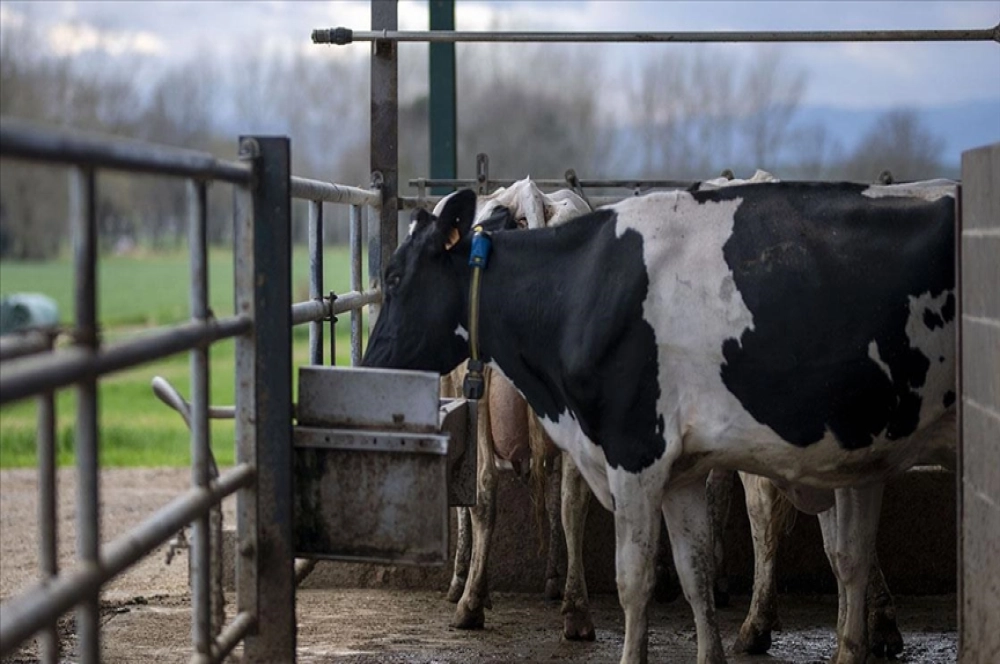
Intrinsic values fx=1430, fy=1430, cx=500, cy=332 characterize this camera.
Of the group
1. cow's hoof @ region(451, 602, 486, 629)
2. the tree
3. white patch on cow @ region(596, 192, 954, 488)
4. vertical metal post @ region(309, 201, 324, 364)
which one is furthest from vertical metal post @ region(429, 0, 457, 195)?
the tree

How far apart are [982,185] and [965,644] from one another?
4.34ft

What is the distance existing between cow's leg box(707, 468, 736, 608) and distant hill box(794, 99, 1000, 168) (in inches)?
223

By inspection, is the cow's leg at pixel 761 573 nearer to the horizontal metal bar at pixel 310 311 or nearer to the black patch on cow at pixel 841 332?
the black patch on cow at pixel 841 332

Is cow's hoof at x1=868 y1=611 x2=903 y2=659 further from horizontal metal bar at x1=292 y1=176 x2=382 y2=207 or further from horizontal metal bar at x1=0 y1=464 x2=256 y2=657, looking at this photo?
horizontal metal bar at x1=0 y1=464 x2=256 y2=657

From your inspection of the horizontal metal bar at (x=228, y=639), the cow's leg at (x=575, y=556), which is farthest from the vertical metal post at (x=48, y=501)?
the cow's leg at (x=575, y=556)

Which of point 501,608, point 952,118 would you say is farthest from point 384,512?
point 952,118

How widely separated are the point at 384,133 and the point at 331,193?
170 centimetres

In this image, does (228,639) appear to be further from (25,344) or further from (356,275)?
(356,275)

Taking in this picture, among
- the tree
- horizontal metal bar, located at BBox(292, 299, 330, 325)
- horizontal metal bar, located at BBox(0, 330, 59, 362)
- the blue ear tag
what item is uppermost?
the tree

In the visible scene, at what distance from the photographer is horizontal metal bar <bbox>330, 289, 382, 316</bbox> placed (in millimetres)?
5602

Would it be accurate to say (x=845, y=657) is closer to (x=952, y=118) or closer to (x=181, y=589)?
(x=181, y=589)

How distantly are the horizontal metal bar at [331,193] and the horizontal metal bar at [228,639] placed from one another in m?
1.44

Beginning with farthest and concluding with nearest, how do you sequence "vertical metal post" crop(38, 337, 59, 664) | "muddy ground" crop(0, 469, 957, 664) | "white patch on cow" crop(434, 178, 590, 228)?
"white patch on cow" crop(434, 178, 590, 228) < "muddy ground" crop(0, 469, 957, 664) < "vertical metal post" crop(38, 337, 59, 664)

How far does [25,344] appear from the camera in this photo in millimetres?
3697
